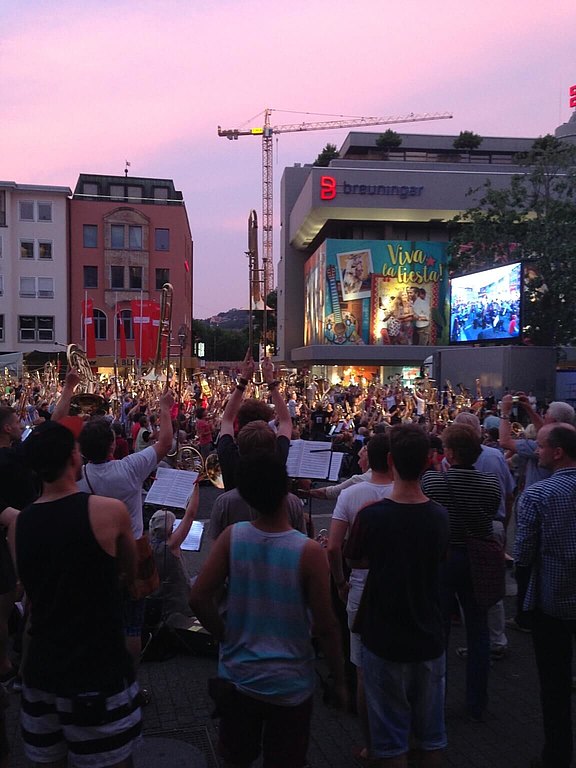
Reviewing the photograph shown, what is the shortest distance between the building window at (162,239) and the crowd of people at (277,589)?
1702 inches

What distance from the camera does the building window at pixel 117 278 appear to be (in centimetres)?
4431

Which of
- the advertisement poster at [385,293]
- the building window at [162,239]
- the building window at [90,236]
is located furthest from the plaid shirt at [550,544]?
the building window at [162,239]

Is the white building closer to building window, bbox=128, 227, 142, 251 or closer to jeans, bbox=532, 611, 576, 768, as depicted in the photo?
building window, bbox=128, 227, 142, 251

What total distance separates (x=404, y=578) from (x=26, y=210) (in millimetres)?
45117

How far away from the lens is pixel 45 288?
43281 millimetres

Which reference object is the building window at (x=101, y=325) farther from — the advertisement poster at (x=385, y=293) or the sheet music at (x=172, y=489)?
the sheet music at (x=172, y=489)

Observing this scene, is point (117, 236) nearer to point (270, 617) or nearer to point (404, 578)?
point (404, 578)

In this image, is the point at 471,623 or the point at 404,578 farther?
the point at 471,623

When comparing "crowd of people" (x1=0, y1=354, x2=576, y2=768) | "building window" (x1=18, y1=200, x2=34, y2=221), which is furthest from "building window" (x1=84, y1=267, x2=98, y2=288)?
"crowd of people" (x1=0, y1=354, x2=576, y2=768)

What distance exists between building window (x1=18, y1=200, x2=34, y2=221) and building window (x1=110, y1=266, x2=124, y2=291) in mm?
5927

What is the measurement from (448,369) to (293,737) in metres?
29.2

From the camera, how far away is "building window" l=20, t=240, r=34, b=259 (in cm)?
4281

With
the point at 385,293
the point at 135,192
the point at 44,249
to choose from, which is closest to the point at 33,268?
the point at 44,249

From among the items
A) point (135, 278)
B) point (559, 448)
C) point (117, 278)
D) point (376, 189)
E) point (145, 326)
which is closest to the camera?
point (559, 448)
